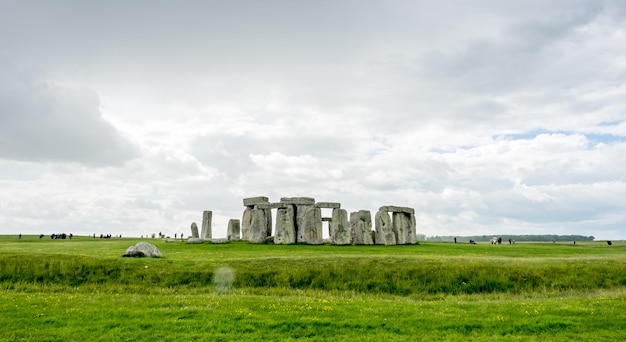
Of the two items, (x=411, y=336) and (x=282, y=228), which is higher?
(x=282, y=228)

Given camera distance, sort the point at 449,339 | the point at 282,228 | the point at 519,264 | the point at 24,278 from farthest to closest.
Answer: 1. the point at 282,228
2. the point at 519,264
3. the point at 24,278
4. the point at 449,339

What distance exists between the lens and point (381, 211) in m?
44.6

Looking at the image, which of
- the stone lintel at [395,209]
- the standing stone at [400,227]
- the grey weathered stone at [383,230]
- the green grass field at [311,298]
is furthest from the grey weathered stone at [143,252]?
the standing stone at [400,227]

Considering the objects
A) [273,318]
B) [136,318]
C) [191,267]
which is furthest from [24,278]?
[273,318]

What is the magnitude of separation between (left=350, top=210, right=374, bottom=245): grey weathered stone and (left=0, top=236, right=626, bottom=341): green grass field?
14.2 m

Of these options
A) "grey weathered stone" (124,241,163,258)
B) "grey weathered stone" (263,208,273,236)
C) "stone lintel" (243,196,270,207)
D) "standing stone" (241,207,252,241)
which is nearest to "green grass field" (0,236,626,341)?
"grey weathered stone" (124,241,163,258)

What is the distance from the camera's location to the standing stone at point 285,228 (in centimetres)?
4253

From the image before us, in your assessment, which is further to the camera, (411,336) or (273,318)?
(273,318)

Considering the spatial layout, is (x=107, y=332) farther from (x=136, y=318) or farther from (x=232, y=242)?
(x=232, y=242)

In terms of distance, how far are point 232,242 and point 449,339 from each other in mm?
31550

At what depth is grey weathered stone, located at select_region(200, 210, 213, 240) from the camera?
4710 cm

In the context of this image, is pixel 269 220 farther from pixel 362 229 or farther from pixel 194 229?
pixel 362 229

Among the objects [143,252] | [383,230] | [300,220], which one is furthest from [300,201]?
[143,252]

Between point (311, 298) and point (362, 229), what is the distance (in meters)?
23.3
